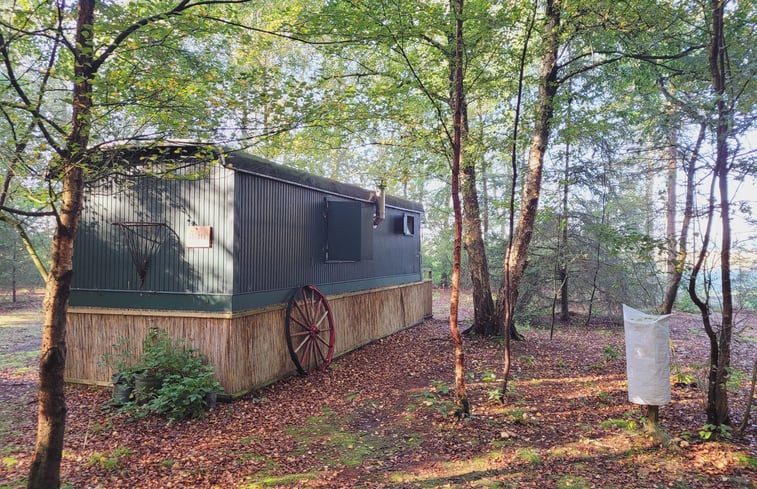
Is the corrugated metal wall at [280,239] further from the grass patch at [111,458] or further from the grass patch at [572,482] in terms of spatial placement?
the grass patch at [572,482]

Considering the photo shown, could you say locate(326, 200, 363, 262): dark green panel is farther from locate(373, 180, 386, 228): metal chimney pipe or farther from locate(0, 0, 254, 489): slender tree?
locate(0, 0, 254, 489): slender tree

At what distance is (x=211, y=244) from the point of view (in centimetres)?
571

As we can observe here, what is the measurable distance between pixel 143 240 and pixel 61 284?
9.64 feet

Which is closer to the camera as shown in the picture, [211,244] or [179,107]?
[179,107]

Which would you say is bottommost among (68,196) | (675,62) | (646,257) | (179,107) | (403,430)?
(403,430)

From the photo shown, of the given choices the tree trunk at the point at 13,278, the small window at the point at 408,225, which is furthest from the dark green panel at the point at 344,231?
the tree trunk at the point at 13,278

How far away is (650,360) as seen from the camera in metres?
3.97

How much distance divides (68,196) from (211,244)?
2407 mm

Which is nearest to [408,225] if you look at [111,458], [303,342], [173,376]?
[303,342]

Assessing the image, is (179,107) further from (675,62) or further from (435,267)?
(435,267)

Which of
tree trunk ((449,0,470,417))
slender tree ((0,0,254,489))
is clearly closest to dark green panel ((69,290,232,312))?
slender tree ((0,0,254,489))

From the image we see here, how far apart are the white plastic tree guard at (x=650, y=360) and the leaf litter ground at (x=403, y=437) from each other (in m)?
0.42

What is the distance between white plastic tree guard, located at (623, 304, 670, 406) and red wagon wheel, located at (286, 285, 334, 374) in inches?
171

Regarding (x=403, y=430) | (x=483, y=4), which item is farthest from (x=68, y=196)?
(x=483, y=4)
